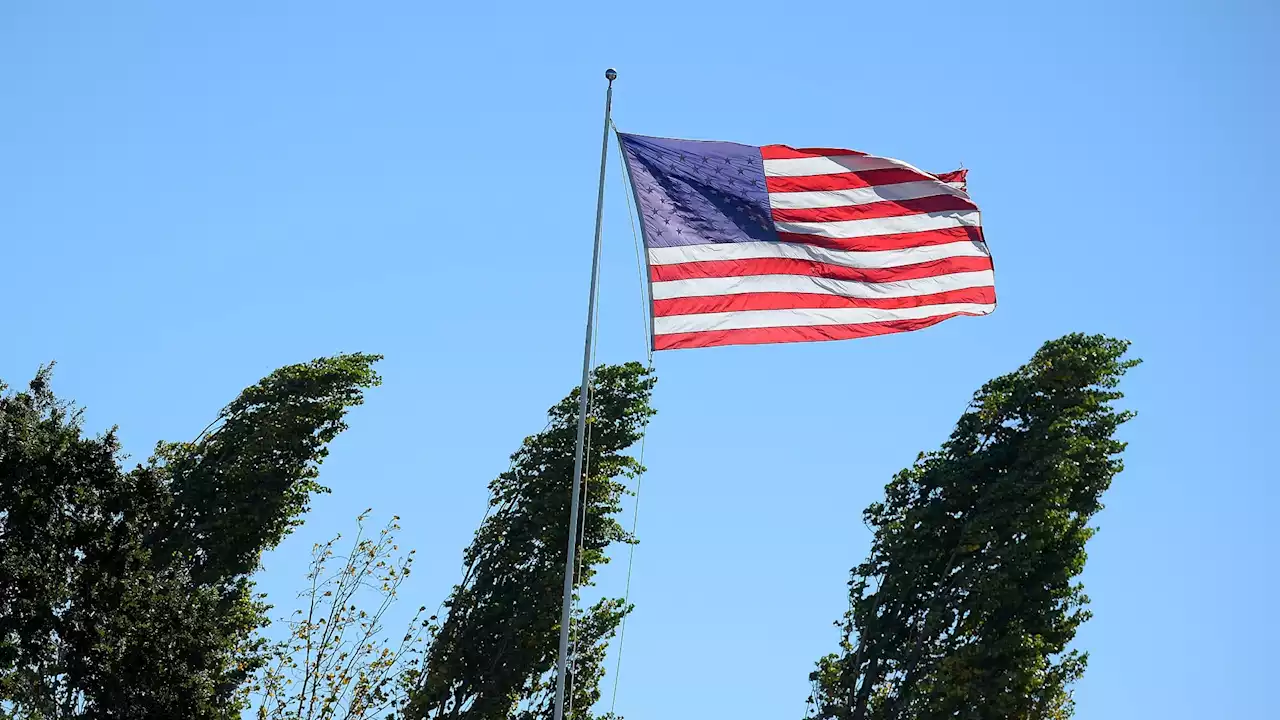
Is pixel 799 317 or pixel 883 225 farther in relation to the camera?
pixel 883 225

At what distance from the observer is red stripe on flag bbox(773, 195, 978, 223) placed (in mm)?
16969

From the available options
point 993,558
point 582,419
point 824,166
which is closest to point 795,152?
point 824,166

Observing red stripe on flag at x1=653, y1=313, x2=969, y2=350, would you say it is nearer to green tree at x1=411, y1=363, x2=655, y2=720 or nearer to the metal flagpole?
the metal flagpole

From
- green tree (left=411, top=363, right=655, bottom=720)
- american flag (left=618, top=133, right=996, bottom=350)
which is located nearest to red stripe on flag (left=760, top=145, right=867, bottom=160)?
american flag (left=618, top=133, right=996, bottom=350)

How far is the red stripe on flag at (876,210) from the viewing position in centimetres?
1697

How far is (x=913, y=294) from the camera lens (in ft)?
54.5

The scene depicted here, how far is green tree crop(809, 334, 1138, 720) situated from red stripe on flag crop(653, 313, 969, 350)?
11.1 m

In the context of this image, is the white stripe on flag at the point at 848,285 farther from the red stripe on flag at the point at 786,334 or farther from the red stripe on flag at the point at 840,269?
the red stripe on flag at the point at 786,334

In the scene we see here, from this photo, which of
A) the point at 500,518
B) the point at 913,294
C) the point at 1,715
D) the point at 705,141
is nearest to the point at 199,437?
the point at 500,518

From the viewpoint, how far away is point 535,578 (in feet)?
88.1

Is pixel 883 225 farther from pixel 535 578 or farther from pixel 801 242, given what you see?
pixel 535 578

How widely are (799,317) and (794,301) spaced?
0.21 metres

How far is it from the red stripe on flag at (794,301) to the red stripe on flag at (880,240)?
660 millimetres

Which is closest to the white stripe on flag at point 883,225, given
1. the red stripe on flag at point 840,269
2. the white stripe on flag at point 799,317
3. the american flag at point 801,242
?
the american flag at point 801,242
